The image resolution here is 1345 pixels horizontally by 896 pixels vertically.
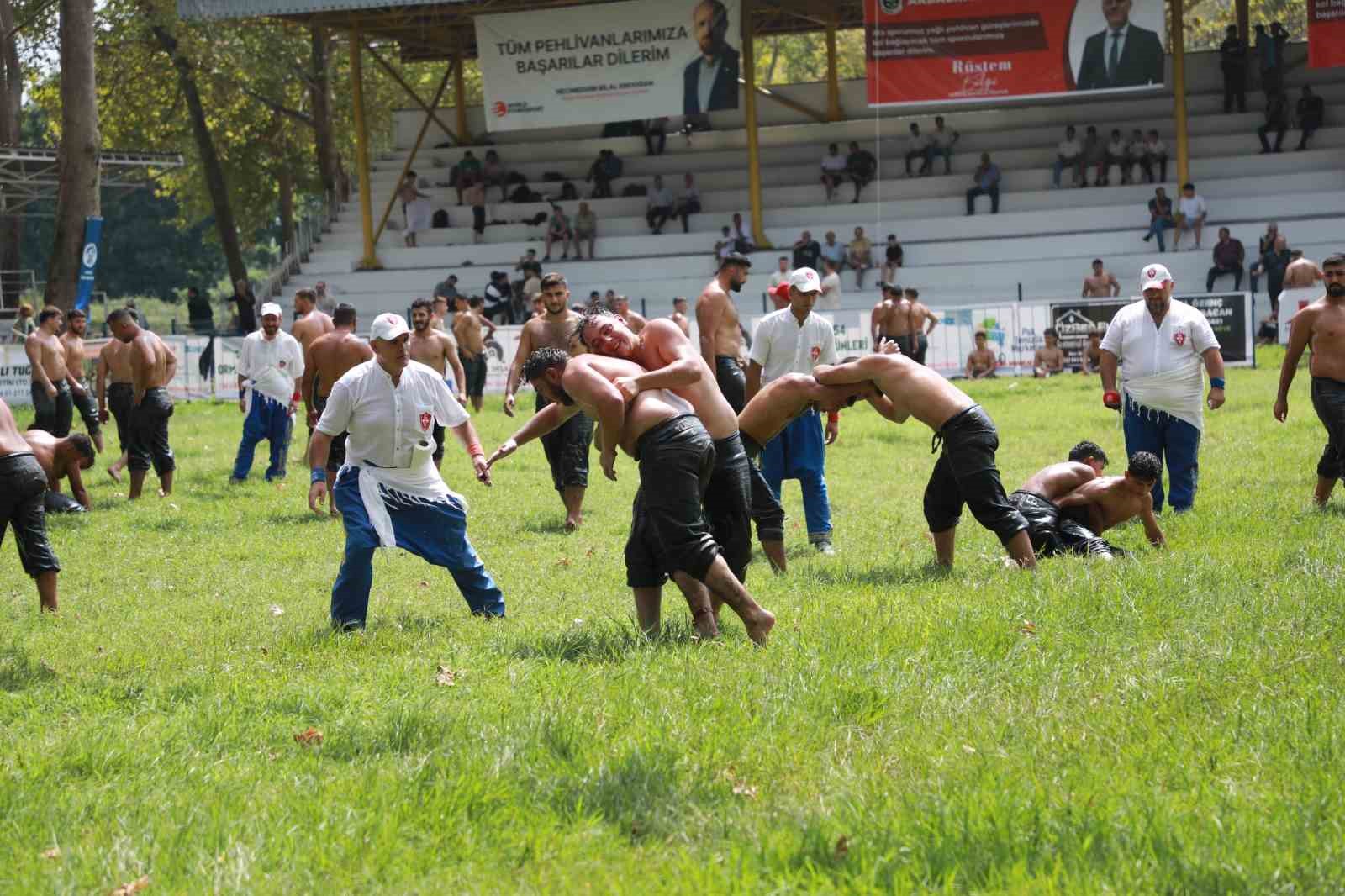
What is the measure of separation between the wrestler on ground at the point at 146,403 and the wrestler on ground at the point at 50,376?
39.0 inches

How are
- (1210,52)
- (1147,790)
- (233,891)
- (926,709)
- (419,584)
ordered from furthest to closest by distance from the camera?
(1210,52) < (419,584) < (926,709) < (1147,790) < (233,891)

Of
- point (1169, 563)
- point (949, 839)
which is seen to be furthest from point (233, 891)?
point (1169, 563)

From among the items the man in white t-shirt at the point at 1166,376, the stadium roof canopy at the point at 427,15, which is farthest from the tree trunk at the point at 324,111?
the man in white t-shirt at the point at 1166,376

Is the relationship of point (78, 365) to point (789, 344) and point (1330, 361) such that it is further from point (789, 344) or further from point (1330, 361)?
point (1330, 361)

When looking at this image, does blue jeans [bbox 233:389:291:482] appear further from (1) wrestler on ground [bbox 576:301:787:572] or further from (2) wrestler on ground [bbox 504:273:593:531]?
(1) wrestler on ground [bbox 576:301:787:572]

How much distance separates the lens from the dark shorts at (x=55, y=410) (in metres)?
16.6

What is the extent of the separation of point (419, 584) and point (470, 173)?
28.4 m

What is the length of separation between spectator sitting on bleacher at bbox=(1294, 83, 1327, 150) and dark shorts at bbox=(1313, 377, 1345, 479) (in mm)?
25047

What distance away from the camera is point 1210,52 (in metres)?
37.0

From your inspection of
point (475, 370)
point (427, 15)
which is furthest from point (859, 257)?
point (475, 370)

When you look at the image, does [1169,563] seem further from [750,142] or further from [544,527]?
[750,142]

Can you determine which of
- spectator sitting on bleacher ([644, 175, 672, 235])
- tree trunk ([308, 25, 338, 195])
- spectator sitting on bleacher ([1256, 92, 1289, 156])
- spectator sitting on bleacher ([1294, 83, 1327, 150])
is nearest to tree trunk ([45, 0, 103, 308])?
spectator sitting on bleacher ([644, 175, 672, 235])

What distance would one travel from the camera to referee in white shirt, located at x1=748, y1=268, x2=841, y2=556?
427 inches

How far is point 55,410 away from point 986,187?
2286cm
